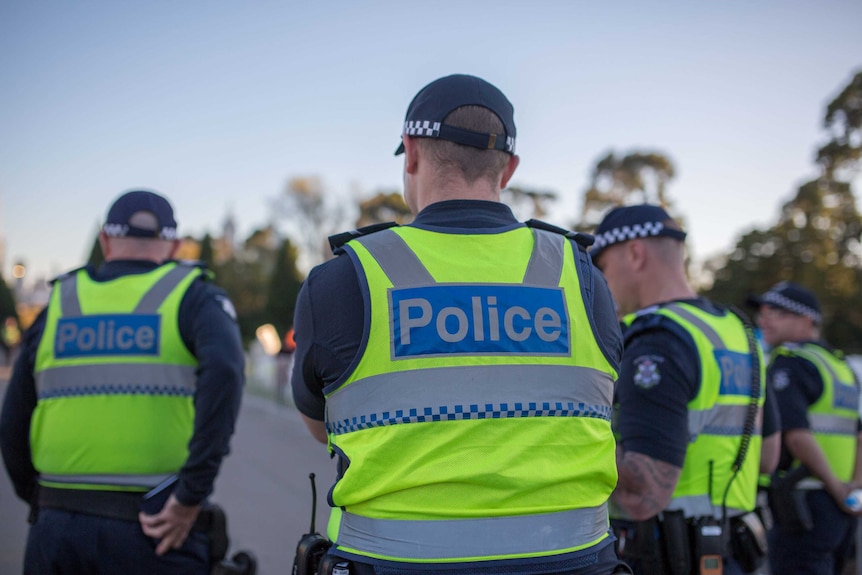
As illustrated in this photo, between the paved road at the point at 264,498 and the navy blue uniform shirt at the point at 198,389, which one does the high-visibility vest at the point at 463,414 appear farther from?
the navy blue uniform shirt at the point at 198,389

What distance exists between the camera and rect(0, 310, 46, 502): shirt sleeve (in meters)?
3.17

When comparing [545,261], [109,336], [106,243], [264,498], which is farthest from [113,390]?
[264,498]

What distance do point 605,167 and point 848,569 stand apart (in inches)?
873

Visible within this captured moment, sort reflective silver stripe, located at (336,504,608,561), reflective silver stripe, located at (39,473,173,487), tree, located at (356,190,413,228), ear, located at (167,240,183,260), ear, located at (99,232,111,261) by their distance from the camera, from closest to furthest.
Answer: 1. reflective silver stripe, located at (336,504,608,561)
2. reflective silver stripe, located at (39,473,173,487)
3. ear, located at (99,232,111,261)
4. ear, located at (167,240,183,260)
5. tree, located at (356,190,413,228)

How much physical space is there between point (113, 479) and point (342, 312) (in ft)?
5.74

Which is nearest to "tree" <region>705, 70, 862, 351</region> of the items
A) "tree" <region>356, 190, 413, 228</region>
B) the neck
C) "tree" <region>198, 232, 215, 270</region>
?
"tree" <region>356, 190, 413, 228</region>

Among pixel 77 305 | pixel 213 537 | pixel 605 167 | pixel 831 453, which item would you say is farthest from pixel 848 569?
pixel 605 167

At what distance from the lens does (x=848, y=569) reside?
5887mm

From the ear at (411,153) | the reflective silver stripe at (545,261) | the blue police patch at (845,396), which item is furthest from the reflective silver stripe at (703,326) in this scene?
the blue police patch at (845,396)

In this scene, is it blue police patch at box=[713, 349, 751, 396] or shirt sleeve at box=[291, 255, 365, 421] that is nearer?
shirt sleeve at box=[291, 255, 365, 421]

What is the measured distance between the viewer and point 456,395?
1654mm

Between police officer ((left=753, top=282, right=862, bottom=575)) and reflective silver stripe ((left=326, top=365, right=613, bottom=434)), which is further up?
reflective silver stripe ((left=326, top=365, right=613, bottom=434))

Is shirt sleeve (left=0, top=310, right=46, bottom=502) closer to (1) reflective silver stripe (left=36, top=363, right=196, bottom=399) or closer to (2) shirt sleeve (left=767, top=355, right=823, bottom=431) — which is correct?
(1) reflective silver stripe (left=36, top=363, right=196, bottom=399)

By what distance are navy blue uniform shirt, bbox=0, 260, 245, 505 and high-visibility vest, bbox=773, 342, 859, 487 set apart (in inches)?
140
